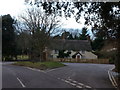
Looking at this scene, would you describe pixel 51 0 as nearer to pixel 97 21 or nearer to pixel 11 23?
pixel 97 21

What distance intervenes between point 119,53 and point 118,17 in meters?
4.22

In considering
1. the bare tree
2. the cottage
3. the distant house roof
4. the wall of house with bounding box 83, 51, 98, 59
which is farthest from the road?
the distant house roof

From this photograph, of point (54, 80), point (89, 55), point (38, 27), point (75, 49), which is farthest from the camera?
point (75, 49)

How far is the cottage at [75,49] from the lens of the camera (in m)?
91.3

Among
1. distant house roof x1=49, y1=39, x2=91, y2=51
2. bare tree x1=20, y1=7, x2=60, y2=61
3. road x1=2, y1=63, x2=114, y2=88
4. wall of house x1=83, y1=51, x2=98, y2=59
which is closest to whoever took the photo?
road x1=2, y1=63, x2=114, y2=88

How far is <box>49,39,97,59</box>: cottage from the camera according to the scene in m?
91.3

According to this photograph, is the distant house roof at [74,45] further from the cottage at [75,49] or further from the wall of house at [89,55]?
the wall of house at [89,55]

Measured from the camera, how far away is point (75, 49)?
93875 millimetres

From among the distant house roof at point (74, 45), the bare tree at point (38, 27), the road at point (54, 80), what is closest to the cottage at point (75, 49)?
the distant house roof at point (74, 45)

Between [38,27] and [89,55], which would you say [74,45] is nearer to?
[89,55]

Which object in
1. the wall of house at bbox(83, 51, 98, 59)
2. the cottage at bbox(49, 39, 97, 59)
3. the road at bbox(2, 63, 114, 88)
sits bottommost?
the road at bbox(2, 63, 114, 88)

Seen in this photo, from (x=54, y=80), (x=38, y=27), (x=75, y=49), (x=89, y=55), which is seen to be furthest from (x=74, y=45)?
(x=54, y=80)

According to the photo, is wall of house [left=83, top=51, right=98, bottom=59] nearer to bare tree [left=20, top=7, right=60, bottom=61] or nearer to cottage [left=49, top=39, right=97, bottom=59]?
cottage [left=49, top=39, right=97, bottom=59]

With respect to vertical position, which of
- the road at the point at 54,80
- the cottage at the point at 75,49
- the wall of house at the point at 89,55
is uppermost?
the cottage at the point at 75,49
